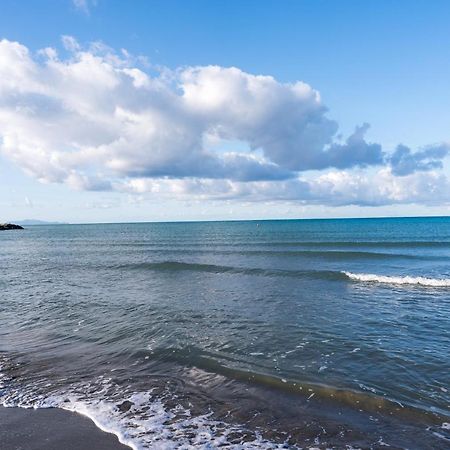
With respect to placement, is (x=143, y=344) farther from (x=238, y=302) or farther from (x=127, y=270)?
(x=127, y=270)

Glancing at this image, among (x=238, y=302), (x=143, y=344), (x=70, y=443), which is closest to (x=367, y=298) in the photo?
(x=238, y=302)

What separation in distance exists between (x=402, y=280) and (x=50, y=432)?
23760 mm

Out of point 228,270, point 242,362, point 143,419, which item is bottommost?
point 228,270

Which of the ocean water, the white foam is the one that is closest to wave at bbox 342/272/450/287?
the ocean water

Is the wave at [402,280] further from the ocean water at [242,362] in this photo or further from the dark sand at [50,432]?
the dark sand at [50,432]

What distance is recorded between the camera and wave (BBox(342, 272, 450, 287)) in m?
23.2

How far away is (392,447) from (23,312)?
18.0 metres

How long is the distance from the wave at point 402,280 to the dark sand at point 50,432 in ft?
72.6

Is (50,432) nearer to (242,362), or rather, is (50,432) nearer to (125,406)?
(125,406)

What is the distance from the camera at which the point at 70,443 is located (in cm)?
688

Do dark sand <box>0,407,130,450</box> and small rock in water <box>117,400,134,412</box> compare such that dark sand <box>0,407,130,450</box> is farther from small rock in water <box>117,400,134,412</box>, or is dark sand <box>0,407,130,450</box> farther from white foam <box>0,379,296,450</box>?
small rock in water <box>117,400,134,412</box>

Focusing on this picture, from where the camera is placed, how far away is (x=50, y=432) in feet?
23.8

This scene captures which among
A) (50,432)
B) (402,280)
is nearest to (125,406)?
(50,432)

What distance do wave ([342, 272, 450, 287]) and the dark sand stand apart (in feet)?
72.6
